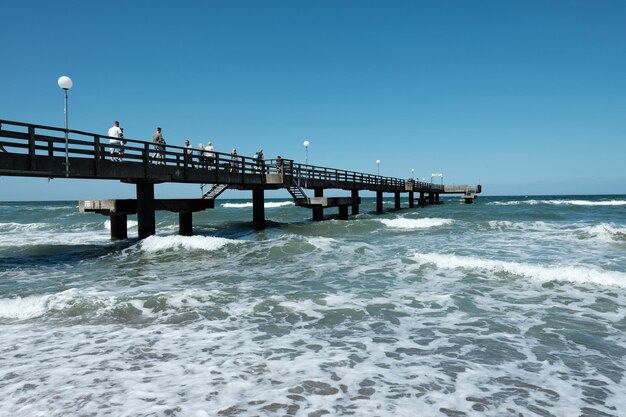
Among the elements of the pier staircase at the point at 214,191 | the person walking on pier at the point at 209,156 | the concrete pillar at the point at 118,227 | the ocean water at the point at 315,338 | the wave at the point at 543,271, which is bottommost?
the ocean water at the point at 315,338

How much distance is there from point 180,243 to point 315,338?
37.0 feet

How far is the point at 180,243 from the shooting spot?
16000mm

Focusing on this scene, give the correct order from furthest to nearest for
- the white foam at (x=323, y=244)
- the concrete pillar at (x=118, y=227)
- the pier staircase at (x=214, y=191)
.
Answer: the pier staircase at (x=214, y=191)
the concrete pillar at (x=118, y=227)
the white foam at (x=323, y=244)

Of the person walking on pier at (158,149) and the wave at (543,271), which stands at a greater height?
the person walking on pier at (158,149)

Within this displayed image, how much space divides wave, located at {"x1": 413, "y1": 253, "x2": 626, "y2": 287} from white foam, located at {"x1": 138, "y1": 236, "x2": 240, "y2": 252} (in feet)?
25.7

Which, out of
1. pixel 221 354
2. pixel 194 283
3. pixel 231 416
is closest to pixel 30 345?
pixel 221 354

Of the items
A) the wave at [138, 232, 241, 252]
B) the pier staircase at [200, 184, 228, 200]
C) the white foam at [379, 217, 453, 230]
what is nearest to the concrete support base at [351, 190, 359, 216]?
the white foam at [379, 217, 453, 230]

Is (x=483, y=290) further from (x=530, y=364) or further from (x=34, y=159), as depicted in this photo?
(x=34, y=159)

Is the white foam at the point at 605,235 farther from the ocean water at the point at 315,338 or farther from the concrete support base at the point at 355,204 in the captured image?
the concrete support base at the point at 355,204

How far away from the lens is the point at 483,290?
8.93m

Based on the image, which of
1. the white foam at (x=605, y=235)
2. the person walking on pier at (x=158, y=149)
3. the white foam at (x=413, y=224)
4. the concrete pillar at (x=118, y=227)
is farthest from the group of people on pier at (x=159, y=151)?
the white foam at (x=605, y=235)

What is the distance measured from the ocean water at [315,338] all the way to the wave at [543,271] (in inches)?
2.5

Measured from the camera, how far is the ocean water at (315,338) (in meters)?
4.04

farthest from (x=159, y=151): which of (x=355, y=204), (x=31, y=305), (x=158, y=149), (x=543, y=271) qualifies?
(x=355, y=204)
